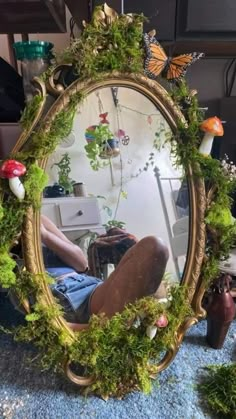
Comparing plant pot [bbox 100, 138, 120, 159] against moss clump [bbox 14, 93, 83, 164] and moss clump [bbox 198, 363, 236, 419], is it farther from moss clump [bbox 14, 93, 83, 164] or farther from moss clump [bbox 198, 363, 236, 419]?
moss clump [bbox 198, 363, 236, 419]

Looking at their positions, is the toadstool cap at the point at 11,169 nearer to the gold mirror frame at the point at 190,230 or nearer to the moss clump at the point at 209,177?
the gold mirror frame at the point at 190,230

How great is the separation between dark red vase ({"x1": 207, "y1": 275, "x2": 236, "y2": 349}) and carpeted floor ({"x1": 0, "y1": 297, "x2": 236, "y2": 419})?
0.05 m

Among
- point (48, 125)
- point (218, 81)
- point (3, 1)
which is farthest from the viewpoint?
point (218, 81)

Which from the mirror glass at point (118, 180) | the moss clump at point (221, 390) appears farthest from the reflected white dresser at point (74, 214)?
the moss clump at point (221, 390)

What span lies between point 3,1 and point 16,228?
1.53ft

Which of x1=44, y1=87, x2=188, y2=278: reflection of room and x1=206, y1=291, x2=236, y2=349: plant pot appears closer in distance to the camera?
x1=44, y1=87, x2=188, y2=278: reflection of room

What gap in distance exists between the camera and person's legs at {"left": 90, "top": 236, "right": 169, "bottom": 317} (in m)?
0.62

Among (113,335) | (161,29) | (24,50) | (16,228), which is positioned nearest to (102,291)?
(113,335)

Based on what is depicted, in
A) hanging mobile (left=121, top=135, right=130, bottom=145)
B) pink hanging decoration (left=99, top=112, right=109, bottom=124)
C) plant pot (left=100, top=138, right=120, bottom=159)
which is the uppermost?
pink hanging decoration (left=99, top=112, right=109, bottom=124)

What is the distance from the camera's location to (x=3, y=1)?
0.70 metres

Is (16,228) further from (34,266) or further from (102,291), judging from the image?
(102,291)

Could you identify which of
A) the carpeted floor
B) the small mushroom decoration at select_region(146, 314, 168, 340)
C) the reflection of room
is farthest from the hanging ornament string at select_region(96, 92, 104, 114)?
the carpeted floor

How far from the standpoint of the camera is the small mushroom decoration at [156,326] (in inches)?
23.6

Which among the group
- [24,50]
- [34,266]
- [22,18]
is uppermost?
[22,18]
